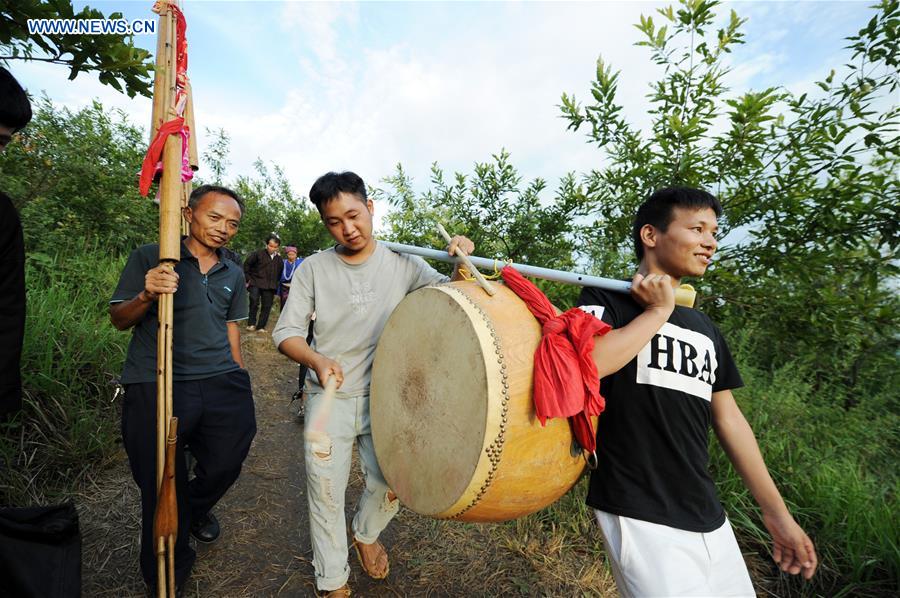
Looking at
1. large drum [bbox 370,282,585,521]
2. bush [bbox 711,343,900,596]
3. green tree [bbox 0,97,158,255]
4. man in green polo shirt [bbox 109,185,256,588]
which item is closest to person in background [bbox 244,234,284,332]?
green tree [bbox 0,97,158,255]

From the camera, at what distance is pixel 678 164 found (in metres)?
2.68

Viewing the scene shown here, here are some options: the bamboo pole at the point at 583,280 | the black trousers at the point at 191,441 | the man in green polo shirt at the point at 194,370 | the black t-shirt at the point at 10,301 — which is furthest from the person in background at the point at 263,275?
the bamboo pole at the point at 583,280

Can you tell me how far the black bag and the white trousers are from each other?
187 cm

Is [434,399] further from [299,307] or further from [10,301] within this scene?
[10,301]

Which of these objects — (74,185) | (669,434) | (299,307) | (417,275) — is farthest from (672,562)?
(74,185)

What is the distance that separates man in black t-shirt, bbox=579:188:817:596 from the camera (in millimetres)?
1331

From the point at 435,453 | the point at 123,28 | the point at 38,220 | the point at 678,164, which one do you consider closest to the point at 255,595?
the point at 435,453

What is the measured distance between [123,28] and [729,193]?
368cm

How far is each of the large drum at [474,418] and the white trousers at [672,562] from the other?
244 millimetres

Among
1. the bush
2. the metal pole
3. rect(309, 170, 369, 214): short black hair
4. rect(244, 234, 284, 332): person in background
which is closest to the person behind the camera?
the metal pole

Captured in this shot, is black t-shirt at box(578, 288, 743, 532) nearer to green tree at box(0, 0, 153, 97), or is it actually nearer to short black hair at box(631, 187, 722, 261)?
short black hair at box(631, 187, 722, 261)

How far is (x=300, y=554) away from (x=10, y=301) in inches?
79.6

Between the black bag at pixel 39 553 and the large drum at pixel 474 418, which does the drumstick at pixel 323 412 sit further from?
the black bag at pixel 39 553

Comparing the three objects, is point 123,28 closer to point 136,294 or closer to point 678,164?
point 136,294
